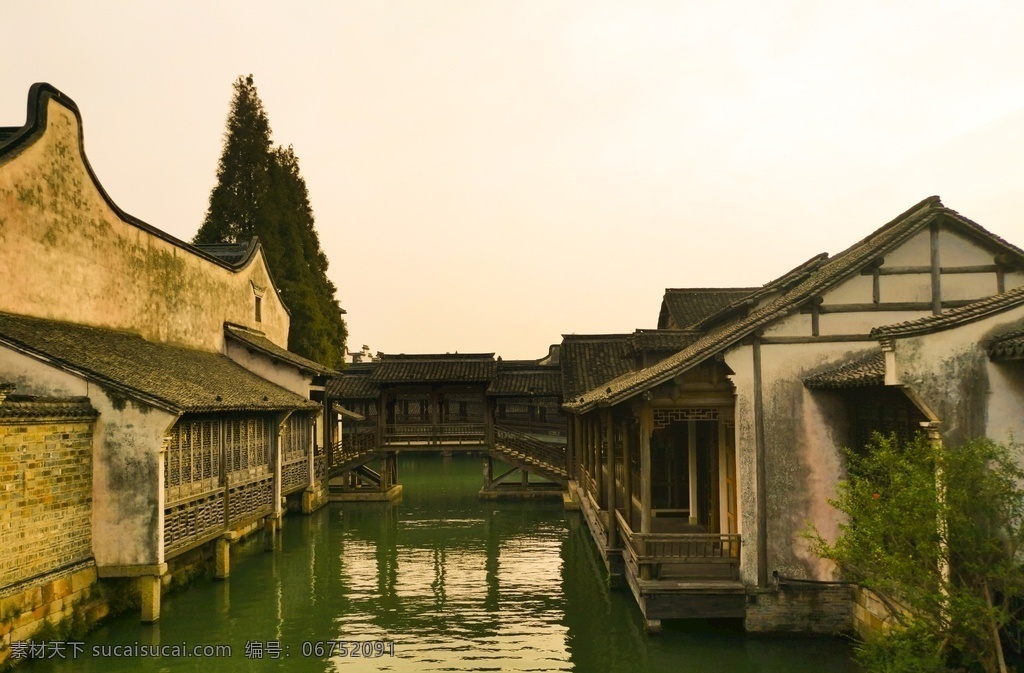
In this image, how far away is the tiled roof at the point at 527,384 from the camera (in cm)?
3469

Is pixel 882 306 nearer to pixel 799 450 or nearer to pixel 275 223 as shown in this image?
pixel 799 450

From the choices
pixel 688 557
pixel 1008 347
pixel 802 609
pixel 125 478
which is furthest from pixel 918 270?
pixel 125 478

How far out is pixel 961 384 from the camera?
972 cm

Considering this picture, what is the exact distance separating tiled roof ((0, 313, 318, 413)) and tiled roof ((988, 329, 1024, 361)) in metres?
12.5

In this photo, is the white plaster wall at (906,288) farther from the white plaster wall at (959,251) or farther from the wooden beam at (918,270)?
the white plaster wall at (959,251)

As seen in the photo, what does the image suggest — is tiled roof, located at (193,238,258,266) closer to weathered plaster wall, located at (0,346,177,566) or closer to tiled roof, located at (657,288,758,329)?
weathered plaster wall, located at (0,346,177,566)

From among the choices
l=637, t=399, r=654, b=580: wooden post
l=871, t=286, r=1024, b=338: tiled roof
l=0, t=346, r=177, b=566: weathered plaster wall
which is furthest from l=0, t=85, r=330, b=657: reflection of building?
l=871, t=286, r=1024, b=338: tiled roof

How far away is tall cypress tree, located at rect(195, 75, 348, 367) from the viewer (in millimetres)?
39844

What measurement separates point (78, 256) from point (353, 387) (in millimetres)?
22021

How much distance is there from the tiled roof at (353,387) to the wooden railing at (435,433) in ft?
14.1

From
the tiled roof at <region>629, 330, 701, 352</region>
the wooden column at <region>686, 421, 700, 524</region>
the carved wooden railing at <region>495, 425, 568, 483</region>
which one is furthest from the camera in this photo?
the carved wooden railing at <region>495, 425, 568, 483</region>

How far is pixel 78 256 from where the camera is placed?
16844mm

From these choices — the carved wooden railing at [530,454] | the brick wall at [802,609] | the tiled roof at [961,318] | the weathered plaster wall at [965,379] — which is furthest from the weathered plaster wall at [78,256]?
the weathered plaster wall at [965,379]

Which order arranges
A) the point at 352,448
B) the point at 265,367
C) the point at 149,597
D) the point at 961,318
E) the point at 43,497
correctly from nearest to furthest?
the point at 961,318, the point at 43,497, the point at 149,597, the point at 265,367, the point at 352,448
